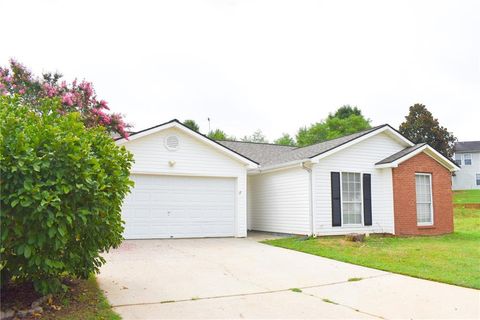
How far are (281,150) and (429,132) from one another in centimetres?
2335

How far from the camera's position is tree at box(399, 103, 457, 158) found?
37.1 metres

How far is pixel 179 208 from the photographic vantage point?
13852 mm

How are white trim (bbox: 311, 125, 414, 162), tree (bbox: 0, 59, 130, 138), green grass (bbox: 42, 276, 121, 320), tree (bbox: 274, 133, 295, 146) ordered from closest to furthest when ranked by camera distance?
green grass (bbox: 42, 276, 121, 320) < tree (bbox: 0, 59, 130, 138) < white trim (bbox: 311, 125, 414, 162) < tree (bbox: 274, 133, 295, 146)

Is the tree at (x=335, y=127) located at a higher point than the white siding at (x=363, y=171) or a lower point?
higher

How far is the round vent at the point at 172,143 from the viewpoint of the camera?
1378cm

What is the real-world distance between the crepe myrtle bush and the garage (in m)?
7.46

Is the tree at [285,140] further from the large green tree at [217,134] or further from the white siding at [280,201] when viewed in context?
the white siding at [280,201]

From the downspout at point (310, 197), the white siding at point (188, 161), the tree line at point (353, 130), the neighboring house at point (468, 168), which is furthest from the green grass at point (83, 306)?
the neighboring house at point (468, 168)

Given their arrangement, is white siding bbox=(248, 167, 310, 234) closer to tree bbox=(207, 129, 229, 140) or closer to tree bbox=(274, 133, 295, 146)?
tree bbox=(207, 129, 229, 140)

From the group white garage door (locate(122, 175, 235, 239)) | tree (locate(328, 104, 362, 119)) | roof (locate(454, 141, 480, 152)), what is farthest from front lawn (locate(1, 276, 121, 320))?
roof (locate(454, 141, 480, 152))

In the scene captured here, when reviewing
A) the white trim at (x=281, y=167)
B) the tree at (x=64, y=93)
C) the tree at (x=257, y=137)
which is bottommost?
the white trim at (x=281, y=167)

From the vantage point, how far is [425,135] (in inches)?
1481

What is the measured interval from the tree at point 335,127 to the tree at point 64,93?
3663 cm

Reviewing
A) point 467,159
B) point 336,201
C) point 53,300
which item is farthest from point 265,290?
point 467,159
